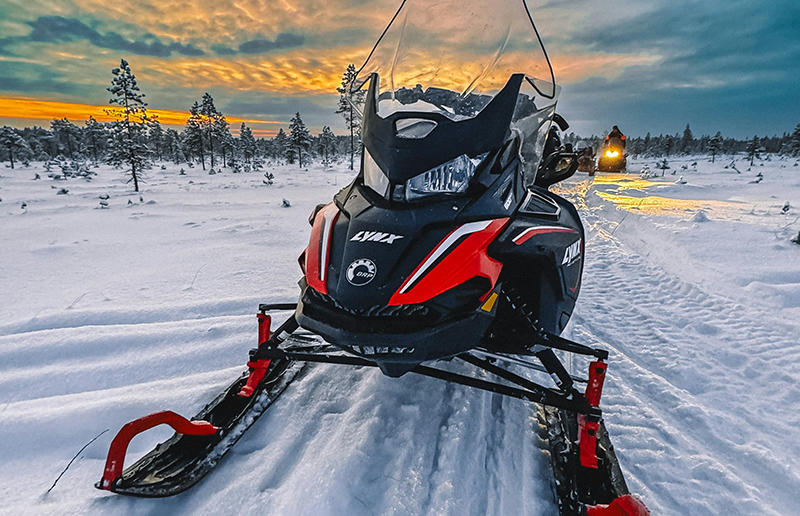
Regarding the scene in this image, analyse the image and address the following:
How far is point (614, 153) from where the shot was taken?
23500 millimetres

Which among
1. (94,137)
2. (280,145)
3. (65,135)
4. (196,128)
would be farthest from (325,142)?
(65,135)

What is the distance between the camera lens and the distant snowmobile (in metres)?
23.4

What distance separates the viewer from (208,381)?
8.54 ft

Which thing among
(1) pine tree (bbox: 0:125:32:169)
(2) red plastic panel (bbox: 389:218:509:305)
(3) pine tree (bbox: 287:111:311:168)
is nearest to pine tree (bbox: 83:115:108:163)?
(1) pine tree (bbox: 0:125:32:169)

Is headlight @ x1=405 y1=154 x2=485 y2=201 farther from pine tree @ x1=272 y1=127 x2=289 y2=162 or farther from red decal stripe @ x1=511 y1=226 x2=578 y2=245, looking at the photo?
pine tree @ x1=272 y1=127 x2=289 y2=162

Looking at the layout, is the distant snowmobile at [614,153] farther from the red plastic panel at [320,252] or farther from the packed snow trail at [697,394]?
the red plastic panel at [320,252]

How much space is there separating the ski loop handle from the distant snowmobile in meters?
26.8

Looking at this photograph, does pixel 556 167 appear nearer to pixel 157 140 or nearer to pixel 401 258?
pixel 401 258

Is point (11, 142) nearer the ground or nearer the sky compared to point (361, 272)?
nearer the sky

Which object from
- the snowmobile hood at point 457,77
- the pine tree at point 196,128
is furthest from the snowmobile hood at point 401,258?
the pine tree at point 196,128

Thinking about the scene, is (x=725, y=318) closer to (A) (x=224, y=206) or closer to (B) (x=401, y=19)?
(B) (x=401, y=19)

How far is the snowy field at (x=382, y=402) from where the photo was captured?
1.79 meters

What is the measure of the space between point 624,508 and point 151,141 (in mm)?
93114

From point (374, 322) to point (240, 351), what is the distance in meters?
1.78
